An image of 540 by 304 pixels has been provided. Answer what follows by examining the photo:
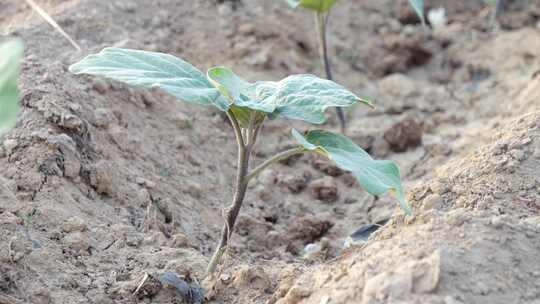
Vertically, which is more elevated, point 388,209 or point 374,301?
point 374,301

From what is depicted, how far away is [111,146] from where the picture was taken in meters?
2.40

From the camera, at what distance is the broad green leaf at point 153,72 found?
1.65 meters

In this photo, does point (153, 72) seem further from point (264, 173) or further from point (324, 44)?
point (324, 44)

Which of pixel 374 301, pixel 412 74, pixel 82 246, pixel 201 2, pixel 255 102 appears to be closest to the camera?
pixel 374 301

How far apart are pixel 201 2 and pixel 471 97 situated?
1256mm

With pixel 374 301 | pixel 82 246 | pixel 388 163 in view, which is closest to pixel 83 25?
pixel 82 246

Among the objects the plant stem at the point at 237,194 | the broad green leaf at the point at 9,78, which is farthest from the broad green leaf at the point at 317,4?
the broad green leaf at the point at 9,78

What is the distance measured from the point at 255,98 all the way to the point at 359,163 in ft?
0.89

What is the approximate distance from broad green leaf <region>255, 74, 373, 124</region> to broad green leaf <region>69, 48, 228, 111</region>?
11cm

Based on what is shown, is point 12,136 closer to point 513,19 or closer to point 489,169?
point 489,169

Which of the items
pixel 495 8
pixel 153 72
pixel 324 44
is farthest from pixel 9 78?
pixel 495 8

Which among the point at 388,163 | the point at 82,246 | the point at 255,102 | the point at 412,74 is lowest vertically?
the point at 412,74

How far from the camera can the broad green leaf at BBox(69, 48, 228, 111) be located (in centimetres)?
165

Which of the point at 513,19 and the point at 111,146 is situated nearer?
the point at 111,146
